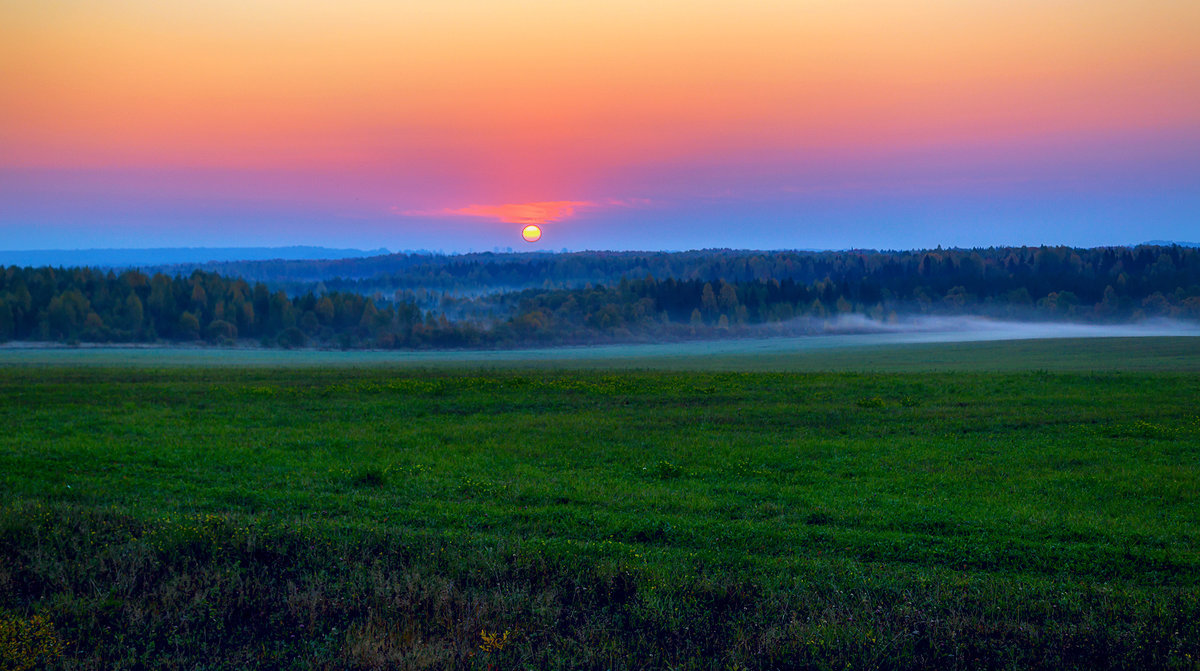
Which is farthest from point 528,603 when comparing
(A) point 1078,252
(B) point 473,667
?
(A) point 1078,252

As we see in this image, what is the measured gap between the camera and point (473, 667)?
7.34 metres

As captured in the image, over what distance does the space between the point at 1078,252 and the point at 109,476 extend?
19795 centimetres

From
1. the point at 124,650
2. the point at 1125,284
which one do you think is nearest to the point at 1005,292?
the point at 1125,284

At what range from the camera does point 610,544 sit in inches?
413

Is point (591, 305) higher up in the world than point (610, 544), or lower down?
lower down

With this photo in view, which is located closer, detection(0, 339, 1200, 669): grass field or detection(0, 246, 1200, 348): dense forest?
detection(0, 339, 1200, 669): grass field

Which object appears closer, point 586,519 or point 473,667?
point 473,667

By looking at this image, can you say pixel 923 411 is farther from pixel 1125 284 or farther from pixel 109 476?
pixel 1125 284

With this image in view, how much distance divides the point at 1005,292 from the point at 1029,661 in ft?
492

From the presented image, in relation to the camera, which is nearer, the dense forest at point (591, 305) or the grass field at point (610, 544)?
the grass field at point (610, 544)

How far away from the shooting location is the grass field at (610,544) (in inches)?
303

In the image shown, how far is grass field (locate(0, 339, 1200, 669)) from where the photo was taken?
25.2ft

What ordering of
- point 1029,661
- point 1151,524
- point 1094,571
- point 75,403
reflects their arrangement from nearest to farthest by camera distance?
1. point 1029,661
2. point 1094,571
3. point 1151,524
4. point 75,403

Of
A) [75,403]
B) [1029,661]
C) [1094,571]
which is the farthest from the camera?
[75,403]
